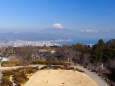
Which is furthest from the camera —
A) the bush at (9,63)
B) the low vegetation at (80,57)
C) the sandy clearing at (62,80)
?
the low vegetation at (80,57)

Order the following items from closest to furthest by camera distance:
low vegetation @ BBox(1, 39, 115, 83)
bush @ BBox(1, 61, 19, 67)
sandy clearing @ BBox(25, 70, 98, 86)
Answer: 1. sandy clearing @ BBox(25, 70, 98, 86)
2. bush @ BBox(1, 61, 19, 67)
3. low vegetation @ BBox(1, 39, 115, 83)

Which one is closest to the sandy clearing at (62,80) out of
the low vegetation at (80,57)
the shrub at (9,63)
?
the low vegetation at (80,57)

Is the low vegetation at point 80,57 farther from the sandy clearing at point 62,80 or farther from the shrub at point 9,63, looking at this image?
the sandy clearing at point 62,80

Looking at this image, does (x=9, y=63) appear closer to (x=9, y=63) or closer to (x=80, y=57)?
(x=9, y=63)

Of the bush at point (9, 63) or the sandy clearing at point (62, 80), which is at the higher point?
the bush at point (9, 63)

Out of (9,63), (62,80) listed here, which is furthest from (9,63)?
(62,80)

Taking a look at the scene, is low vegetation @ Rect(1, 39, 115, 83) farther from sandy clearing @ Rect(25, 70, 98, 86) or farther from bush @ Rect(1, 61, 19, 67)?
sandy clearing @ Rect(25, 70, 98, 86)

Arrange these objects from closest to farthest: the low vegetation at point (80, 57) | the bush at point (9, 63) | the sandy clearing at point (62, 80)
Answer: the sandy clearing at point (62, 80) → the bush at point (9, 63) → the low vegetation at point (80, 57)

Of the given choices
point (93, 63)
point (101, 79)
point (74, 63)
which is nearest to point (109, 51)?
point (93, 63)

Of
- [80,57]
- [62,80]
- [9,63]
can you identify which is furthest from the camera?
[80,57]

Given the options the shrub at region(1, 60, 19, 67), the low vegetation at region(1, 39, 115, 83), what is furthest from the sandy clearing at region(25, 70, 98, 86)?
the shrub at region(1, 60, 19, 67)

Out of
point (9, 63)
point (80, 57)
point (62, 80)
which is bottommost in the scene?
point (62, 80)
